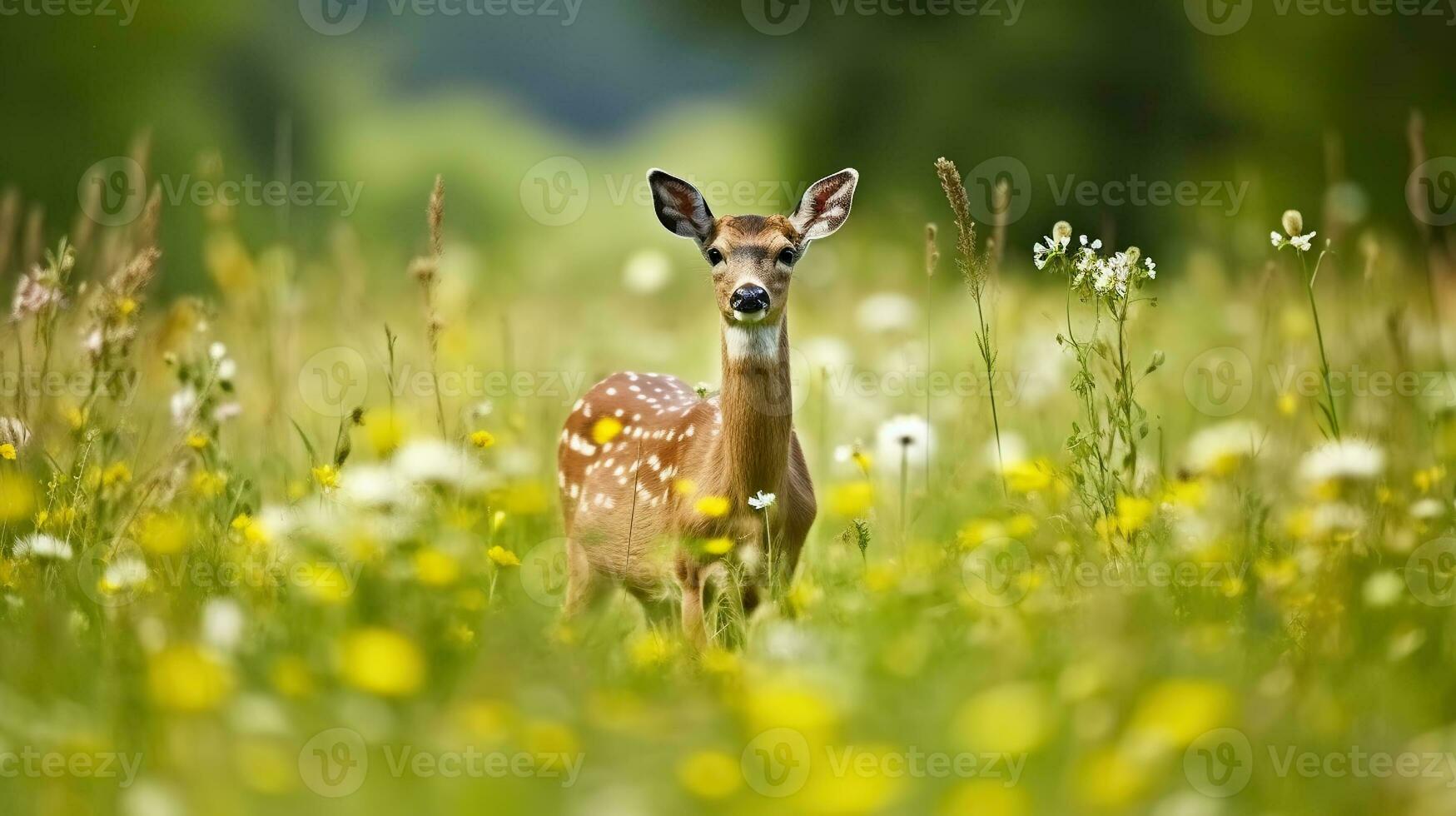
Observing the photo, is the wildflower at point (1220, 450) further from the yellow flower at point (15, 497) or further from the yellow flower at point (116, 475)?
the yellow flower at point (15, 497)

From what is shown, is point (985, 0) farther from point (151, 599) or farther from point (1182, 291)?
point (151, 599)

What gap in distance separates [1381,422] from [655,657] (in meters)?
2.12

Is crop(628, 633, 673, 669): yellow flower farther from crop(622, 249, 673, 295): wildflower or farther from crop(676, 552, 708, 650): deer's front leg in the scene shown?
crop(622, 249, 673, 295): wildflower

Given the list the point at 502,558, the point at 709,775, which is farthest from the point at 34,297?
the point at 709,775

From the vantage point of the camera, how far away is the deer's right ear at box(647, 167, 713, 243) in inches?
158

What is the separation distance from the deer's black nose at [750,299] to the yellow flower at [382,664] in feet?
5.41

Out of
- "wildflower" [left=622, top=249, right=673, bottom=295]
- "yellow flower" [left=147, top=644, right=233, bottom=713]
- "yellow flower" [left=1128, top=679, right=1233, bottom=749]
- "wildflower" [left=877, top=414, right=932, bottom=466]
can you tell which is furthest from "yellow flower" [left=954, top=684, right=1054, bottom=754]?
"wildflower" [left=622, top=249, right=673, bottom=295]

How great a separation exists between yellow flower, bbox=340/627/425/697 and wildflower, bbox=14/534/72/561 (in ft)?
4.63

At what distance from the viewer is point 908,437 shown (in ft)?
14.3

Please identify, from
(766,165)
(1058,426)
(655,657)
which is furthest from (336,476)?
(766,165)

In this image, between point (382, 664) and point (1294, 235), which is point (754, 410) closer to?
point (1294, 235)

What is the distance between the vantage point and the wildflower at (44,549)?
3.31 meters

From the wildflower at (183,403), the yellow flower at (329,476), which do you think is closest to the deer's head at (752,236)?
the yellow flower at (329,476)

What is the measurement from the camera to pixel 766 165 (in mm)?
19328
